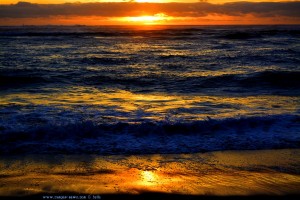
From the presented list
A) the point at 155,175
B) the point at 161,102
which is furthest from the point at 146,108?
the point at 155,175

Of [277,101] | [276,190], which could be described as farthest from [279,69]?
[276,190]

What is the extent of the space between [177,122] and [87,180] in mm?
3517

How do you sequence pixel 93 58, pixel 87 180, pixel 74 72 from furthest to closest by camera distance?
pixel 93 58
pixel 74 72
pixel 87 180

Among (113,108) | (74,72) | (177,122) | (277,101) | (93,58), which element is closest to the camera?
(177,122)

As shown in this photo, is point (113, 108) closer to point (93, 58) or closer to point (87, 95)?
point (87, 95)

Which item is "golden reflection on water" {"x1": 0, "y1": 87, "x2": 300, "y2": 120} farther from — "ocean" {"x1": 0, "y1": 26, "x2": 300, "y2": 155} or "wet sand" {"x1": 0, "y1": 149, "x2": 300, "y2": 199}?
"wet sand" {"x1": 0, "y1": 149, "x2": 300, "y2": 199}

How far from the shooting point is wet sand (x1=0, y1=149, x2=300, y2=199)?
4.09 metres

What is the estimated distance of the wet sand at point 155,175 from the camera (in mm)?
4090

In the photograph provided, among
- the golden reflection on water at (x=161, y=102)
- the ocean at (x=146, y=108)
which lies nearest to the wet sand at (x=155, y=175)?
the ocean at (x=146, y=108)

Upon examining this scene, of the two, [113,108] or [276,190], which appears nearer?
[276,190]

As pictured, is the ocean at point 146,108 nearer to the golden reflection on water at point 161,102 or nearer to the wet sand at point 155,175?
the golden reflection on water at point 161,102

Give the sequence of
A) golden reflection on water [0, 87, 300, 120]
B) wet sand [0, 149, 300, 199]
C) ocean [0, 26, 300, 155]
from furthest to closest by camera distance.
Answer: golden reflection on water [0, 87, 300, 120] < ocean [0, 26, 300, 155] < wet sand [0, 149, 300, 199]

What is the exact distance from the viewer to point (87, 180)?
4504 millimetres

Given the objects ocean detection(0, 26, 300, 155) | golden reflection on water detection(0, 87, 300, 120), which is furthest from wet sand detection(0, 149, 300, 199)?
golden reflection on water detection(0, 87, 300, 120)
